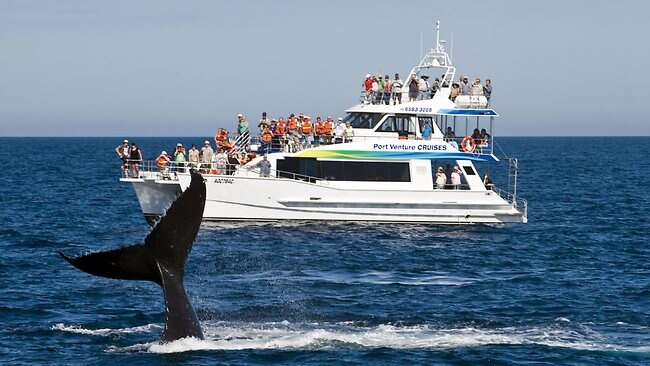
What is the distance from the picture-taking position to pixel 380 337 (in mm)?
18391

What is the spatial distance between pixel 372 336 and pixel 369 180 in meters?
17.4

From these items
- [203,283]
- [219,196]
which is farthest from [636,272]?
[219,196]

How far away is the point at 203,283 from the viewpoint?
2434 centimetres

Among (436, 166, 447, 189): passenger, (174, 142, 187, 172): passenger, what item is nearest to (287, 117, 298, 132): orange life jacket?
(174, 142, 187, 172): passenger

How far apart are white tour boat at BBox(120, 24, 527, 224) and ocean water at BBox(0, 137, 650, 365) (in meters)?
0.75

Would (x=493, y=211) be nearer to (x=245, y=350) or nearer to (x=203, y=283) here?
(x=203, y=283)

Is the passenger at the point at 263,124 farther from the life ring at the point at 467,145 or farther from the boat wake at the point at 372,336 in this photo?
the boat wake at the point at 372,336

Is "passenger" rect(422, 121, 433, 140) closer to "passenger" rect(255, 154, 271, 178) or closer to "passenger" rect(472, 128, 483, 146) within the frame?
"passenger" rect(472, 128, 483, 146)

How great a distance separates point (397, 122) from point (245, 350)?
21123mm

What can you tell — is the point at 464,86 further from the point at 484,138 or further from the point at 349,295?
the point at 349,295

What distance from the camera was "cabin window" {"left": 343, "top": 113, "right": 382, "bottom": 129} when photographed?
37.2 meters

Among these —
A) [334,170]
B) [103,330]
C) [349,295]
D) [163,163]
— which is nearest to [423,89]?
[334,170]

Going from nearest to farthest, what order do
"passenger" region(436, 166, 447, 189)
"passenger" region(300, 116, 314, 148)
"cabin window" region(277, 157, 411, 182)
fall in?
"cabin window" region(277, 157, 411, 182), "passenger" region(436, 166, 447, 189), "passenger" region(300, 116, 314, 148)

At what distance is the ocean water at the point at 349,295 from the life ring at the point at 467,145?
120 inches
